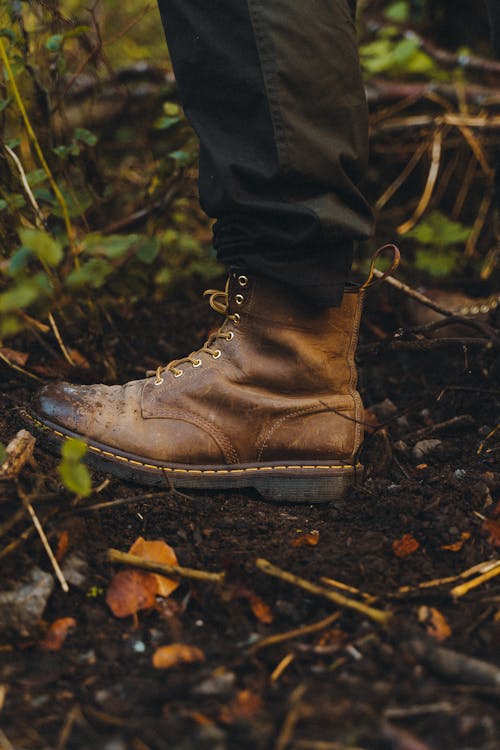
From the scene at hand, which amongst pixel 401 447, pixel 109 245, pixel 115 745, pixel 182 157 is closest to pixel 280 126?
pixel 109 245

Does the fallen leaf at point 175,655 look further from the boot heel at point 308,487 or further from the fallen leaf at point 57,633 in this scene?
the boot heel at point 308,487

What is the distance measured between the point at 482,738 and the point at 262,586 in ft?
1.64

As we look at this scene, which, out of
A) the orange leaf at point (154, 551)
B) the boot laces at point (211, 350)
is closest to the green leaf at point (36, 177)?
the boot laces at point (211, 350)

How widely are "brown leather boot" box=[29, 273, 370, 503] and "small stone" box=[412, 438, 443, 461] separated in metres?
0.18

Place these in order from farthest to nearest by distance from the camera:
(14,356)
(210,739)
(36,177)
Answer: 1. (14,356)
2. (36,177)
3. (210,739)

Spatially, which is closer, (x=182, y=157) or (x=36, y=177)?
(x=36, y=177)

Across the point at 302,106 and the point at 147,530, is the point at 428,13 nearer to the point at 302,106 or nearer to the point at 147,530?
the point at 302,106

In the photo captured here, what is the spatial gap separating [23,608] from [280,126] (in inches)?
44.5

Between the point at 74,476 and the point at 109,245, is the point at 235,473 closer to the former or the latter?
the point at 74,476

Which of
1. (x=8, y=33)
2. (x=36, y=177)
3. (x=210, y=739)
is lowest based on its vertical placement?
(x=210, y=739)

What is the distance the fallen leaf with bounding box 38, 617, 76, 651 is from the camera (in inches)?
49.6

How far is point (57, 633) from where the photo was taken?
1287 mm

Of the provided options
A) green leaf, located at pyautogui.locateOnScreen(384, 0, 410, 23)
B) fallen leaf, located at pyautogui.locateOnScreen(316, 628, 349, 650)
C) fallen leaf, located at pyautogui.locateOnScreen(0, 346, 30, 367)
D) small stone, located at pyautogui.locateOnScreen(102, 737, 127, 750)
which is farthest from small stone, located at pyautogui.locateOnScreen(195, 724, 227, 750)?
green leaf, located at pyautogui.locateOnScreen(384, 0, 410, 23)

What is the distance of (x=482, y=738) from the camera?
0.97 metres
